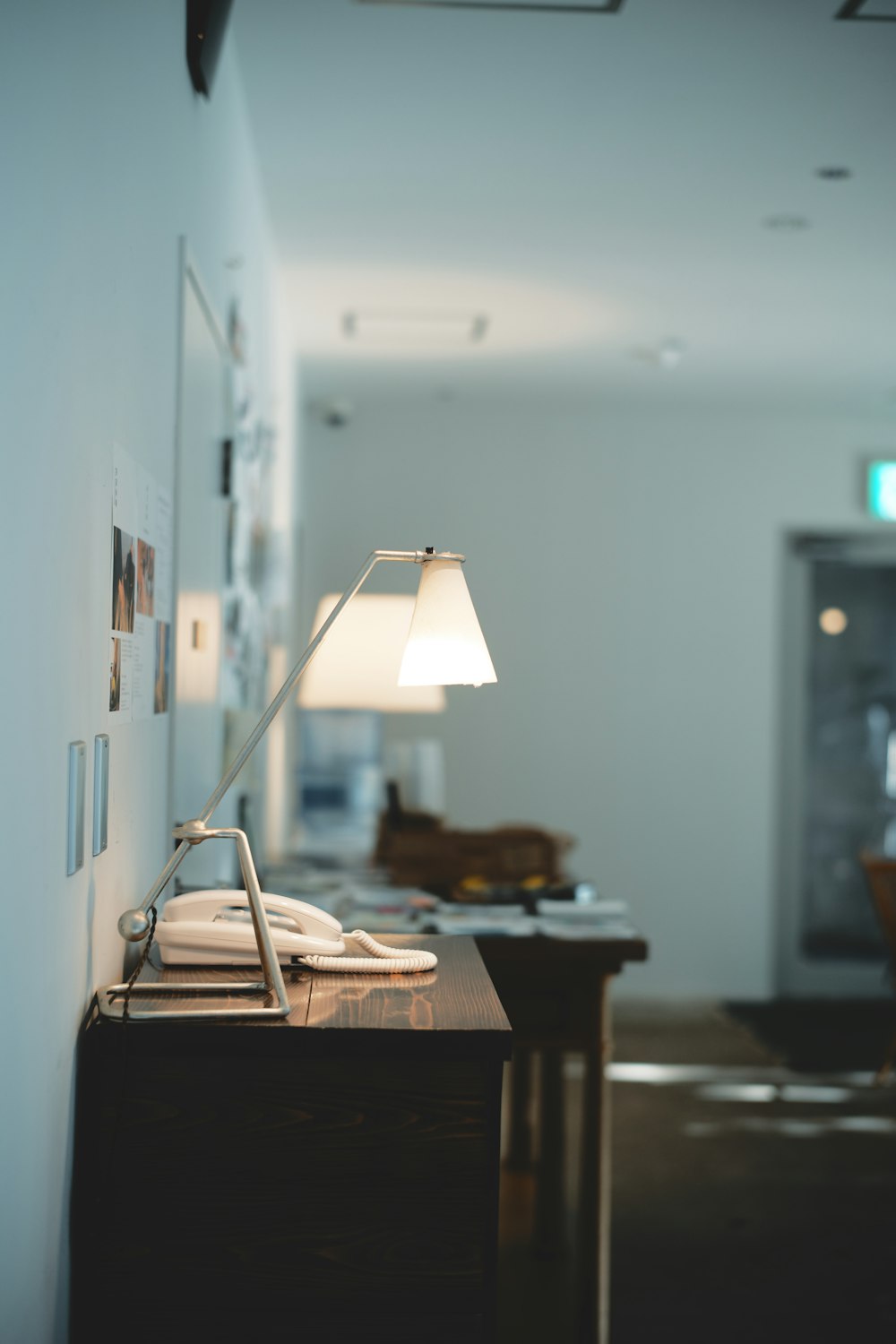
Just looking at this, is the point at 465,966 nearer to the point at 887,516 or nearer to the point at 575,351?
the point at 575,351

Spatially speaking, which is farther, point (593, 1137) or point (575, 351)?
point (575, 351)

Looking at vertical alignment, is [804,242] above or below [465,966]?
above

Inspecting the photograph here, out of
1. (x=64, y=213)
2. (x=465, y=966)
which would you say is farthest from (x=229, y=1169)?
(x=64, y=213)

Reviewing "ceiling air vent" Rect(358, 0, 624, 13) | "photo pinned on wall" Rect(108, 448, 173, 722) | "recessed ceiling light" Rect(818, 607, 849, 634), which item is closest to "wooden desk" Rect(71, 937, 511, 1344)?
"photo pinned on wall" Rect(108, 448, 173, 722)

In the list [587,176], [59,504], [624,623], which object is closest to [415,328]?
[587,176]

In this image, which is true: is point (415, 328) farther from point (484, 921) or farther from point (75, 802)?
point (75, 802)

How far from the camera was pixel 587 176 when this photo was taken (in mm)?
3156

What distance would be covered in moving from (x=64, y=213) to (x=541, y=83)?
1660mm

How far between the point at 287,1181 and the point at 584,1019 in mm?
1165

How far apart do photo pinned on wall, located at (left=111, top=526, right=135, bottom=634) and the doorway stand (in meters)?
4.55

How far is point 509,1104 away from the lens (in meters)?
3.52

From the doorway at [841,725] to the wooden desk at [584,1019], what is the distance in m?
3.48

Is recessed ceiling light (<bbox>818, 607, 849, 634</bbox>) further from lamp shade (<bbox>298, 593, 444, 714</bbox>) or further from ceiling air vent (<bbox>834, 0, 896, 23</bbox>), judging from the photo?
ceiling air vent (<bbox>834, 0, 896, 23</bbox>)

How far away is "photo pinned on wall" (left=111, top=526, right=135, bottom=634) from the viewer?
158 centimetres
